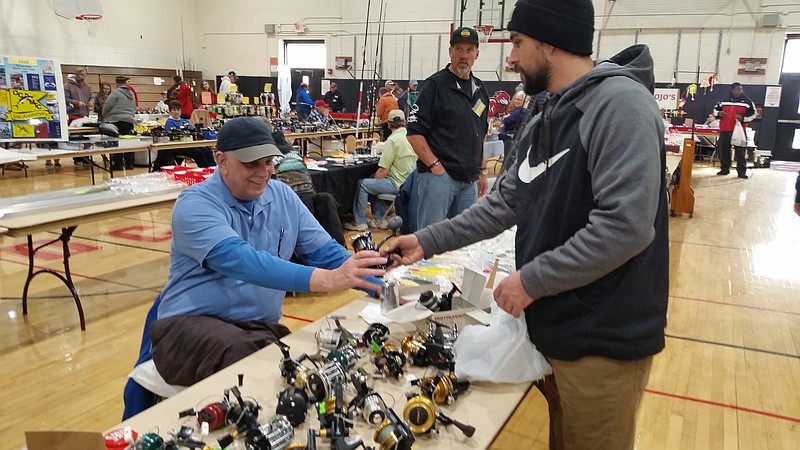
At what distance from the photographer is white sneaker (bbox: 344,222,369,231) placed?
22.2ft

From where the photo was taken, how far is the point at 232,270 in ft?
6.09

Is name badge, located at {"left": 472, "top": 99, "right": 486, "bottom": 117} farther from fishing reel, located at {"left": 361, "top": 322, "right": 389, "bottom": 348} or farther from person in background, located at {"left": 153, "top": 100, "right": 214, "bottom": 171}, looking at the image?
person in background, located at {"left": 153, "top": 100, "right": 214, "bottom": 171}

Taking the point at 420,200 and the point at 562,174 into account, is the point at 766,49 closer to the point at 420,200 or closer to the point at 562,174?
the point at 420,200

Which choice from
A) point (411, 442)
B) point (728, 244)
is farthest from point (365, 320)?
point (728, 244)

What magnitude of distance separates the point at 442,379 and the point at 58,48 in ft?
56.4

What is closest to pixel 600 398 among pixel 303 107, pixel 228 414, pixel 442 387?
pixel 442 387

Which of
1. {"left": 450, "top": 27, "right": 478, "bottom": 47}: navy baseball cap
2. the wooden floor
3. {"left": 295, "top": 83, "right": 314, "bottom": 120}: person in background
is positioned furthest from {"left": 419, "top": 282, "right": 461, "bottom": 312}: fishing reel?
{"left": 295, "top": 83, "right": 314, "bottom": 120}: person in background

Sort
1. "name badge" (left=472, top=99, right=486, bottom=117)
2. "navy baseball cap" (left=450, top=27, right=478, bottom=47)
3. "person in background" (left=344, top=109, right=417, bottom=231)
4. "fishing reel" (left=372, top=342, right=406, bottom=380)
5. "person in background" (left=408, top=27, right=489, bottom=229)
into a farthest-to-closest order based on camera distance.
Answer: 1. "person in background" (left=344, top=109, right=417, bottom=231)
2. "name badge" (left=472, top=99, right=486, bottom=117)
3. "person in background" (left=408, top=27, right=489, bottom=229)
4. "navy baseball cap" (left=450, top=27, right=478, bottom=47)
5. "fishing reel" (left=372, top=342, right=406, bottom=380)

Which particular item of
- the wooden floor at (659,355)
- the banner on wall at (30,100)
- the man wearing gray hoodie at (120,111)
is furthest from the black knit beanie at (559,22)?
the man wearing gray hoodie at (120,111)

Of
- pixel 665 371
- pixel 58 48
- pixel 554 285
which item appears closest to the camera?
pixel 554 285

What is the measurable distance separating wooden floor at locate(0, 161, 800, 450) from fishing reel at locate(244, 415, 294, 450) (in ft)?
5.56

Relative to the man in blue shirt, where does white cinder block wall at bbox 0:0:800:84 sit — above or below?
above

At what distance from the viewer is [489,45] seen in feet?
52.2

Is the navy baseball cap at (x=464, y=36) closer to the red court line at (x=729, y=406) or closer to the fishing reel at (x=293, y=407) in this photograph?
the red court line at (x=729, y=406)
